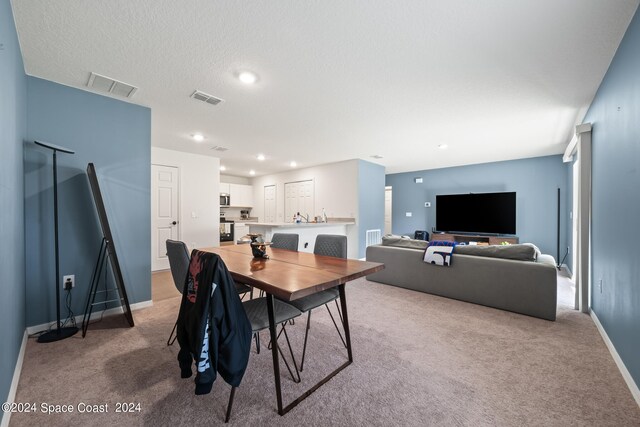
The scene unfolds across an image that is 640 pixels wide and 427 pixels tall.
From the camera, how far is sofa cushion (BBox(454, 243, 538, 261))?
2.98 meters

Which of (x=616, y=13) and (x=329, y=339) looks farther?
(x=329, y=339)

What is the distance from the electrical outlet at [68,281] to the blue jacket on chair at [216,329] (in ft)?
7.03

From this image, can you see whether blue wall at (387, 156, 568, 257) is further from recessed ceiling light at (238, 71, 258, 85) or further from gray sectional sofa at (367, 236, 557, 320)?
recessed ceiling light at (238, 71, 258, 85)

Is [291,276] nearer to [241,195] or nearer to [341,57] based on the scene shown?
[341,57]

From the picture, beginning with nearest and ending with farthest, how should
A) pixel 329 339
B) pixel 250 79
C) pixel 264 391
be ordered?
1. pixel 264 391
2. pixel 329 339
3. pixel 250 79

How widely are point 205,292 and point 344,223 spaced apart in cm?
476

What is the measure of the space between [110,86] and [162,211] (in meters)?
2.93

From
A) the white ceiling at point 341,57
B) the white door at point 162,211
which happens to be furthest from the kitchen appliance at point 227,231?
the white ceiling at point 341,57

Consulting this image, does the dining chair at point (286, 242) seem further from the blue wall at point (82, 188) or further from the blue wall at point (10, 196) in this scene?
the blue wall at point (10, 196)

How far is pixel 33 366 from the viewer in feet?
6.27

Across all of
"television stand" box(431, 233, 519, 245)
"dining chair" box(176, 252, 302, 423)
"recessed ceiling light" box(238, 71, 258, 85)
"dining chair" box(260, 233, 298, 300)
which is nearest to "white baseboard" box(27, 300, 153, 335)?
"dining chair" box(260, 233, 298, 300)

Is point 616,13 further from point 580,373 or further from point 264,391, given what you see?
point 264,391

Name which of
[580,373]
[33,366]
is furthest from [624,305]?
[33,366]


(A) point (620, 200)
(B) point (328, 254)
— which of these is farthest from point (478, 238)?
(B) point (328, 254)
